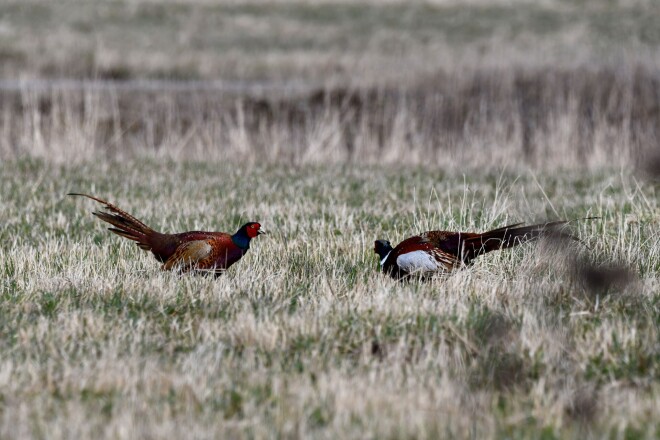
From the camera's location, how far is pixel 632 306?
15.6 feet

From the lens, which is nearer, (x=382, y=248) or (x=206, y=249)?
(x=206, y=249)

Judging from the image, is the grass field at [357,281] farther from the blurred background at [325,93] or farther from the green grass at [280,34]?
the green grass at [280,34]

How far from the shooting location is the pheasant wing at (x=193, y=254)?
17.5 feet

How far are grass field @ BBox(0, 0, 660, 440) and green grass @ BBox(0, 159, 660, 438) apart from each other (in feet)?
0.04

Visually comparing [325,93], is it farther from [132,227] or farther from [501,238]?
[501,238]

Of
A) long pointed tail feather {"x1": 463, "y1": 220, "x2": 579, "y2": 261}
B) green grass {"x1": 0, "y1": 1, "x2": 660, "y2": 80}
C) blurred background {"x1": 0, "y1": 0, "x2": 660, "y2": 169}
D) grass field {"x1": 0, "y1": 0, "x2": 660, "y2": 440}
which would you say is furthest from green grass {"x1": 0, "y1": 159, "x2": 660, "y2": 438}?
green grass {"x1": 0, "y1": 1, "x2": 660, "y2": 80}

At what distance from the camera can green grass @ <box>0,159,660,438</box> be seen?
3.44 metres

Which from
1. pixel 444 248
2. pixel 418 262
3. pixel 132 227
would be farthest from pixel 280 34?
pixel 418 262

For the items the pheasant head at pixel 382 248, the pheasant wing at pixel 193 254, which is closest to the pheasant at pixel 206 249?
the pheasant wing at pixel 193 254

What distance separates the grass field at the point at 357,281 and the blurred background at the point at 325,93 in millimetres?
89

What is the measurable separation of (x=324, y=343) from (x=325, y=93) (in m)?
15.0

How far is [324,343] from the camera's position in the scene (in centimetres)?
427

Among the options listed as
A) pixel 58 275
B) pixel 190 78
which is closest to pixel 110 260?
pixel 58 275

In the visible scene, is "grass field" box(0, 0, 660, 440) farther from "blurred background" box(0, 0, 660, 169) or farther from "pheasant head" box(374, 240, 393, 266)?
"pheasant head" box(374, 240, 393, 266)
